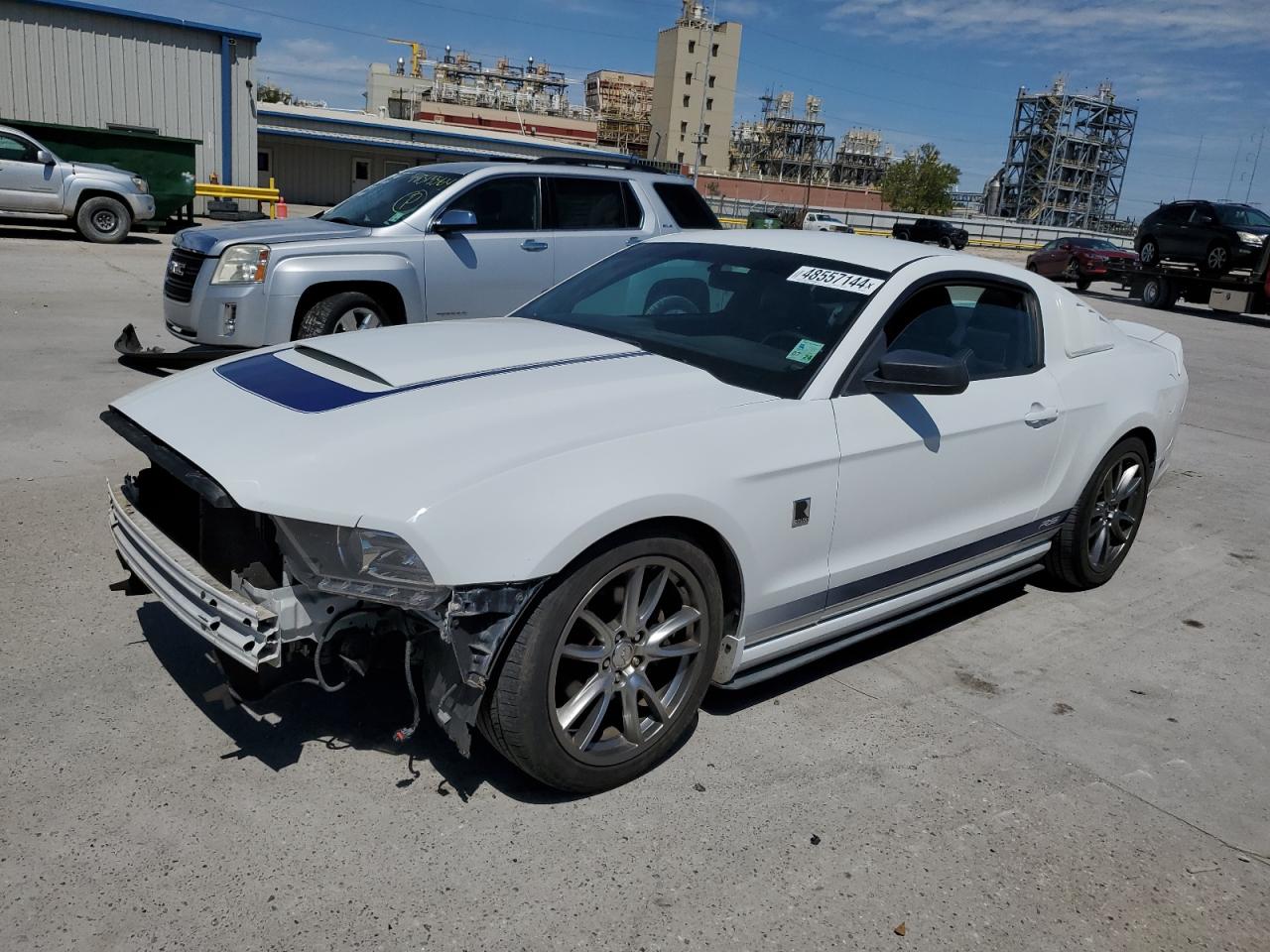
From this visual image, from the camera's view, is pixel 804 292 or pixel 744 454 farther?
pixel 804 292

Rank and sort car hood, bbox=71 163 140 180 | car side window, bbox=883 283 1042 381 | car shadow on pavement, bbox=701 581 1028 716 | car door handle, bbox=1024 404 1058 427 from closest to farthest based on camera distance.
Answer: car shadow on pavement, bbox=701 581 1028 716 < car side window, bbox=883 283 1042 381 < car door handle, bbox=1024 404 1058 427 < car hood, bbox=71 163 140 180

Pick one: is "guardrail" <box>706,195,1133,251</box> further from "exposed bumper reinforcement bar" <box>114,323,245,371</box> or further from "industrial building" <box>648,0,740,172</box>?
"exposed bumper reinforcement bar" <box>114,323,245,371</box>

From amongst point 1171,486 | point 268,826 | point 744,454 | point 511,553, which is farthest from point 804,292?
point 1171,486

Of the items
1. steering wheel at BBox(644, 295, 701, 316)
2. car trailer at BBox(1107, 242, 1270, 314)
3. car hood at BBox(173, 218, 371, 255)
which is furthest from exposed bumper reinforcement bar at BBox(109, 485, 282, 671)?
car trailer at BBox(1107, 242, 1270, 314)

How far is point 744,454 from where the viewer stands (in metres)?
3.12

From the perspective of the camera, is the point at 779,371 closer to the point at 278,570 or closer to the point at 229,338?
the point at 278,570

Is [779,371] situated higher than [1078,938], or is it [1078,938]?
[779,371]

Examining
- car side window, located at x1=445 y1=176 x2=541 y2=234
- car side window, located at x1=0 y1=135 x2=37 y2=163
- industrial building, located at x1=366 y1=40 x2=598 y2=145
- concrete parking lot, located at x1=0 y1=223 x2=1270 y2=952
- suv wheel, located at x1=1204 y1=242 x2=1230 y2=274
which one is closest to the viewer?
concrete parking lot, located at x1=0 y1=223 x2=1270 y2=952

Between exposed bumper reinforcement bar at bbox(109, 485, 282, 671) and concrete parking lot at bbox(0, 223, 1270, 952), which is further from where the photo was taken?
exposed bumper reinforcement bar at bbox(109, 485, 282, 671)

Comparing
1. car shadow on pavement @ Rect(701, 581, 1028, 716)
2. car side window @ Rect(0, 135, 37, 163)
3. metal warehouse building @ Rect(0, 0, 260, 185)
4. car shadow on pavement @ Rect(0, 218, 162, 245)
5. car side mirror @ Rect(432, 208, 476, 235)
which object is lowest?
car shadow on pavement @ Rect(701, 581, 1028, 716)

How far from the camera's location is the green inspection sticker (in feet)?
11.7

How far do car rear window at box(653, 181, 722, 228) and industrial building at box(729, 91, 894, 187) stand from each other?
125 m

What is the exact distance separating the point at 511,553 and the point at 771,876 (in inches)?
44.5

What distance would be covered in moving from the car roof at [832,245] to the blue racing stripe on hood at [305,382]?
93 cm
